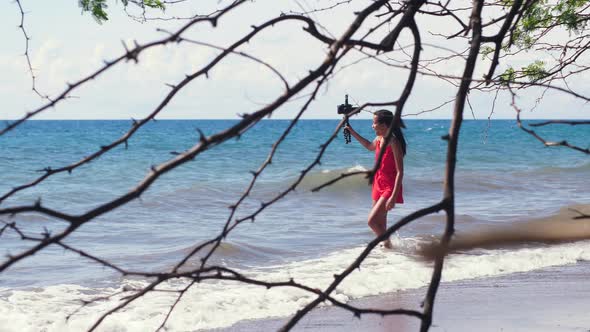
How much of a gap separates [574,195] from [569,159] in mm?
13798

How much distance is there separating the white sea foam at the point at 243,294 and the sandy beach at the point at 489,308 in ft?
0.89

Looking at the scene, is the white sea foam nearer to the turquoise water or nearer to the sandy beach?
the sandy beach

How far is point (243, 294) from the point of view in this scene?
6.95 metres

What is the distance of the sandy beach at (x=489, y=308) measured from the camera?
551cm

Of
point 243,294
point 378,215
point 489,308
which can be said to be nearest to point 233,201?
point 378,215

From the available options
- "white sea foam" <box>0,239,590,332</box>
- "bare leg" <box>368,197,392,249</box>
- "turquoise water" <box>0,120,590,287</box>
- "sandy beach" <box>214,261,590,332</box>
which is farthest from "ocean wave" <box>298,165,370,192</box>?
"sandy beach" <box>214,261,590,332</box>

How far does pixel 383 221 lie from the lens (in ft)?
26.9

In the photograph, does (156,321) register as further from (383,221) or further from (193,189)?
(193,189)

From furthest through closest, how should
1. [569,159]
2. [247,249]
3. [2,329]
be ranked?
[569,159] → [247,249] → [2,329]

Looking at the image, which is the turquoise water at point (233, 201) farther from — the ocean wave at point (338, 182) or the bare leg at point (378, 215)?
the bare leg at point (378, 215)

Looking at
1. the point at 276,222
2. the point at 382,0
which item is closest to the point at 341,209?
the point at 276,222

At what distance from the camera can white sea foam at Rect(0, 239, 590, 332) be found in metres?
6.33

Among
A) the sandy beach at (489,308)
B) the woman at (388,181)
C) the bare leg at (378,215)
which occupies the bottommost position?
the sandy beach at (489,308)

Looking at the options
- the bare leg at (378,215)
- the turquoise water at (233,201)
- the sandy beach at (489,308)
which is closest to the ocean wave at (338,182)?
the turquoise water at (233,201)
